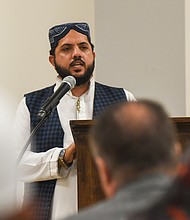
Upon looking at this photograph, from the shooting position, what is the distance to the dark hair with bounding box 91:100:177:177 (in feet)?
3.93

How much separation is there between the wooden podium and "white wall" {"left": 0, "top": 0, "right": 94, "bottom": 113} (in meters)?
1.76

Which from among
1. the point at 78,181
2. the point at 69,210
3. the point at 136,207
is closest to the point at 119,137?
the point at 136,207


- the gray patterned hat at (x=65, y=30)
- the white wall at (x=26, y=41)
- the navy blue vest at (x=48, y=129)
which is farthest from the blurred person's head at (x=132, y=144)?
the white wall at (x=26, y=41)

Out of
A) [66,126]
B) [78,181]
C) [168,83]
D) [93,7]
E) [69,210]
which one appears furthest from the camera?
[93,7]

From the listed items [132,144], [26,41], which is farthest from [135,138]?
[26,41]

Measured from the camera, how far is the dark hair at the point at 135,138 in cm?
120

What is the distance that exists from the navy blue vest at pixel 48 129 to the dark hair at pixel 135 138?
150 cm

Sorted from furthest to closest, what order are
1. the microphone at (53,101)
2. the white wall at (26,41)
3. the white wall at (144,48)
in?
1. the white wall at (144,48)
2. the white wall at (26,41)
3. the microphone at (53,101)

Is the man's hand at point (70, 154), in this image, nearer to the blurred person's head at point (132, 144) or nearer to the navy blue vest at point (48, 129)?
the navy blue vest at point (48, 129)

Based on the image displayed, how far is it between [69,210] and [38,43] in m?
1.97

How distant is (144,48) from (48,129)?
1.83 meters

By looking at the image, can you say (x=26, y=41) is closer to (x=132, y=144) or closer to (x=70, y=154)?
(x=70, y=154)

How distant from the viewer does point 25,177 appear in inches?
112

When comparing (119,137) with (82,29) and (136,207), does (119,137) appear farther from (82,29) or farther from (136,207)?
(82,29)
